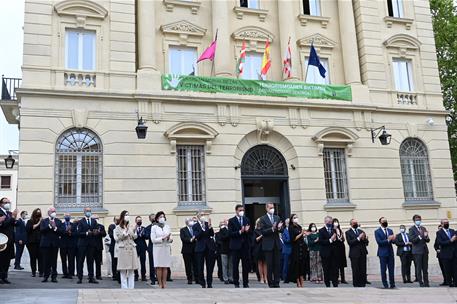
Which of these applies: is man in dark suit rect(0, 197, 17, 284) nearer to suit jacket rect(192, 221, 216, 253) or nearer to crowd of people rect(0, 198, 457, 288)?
crowd of people rect(0, 198, 457, 288)

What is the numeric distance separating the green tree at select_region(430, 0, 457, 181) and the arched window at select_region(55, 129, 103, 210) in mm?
19859

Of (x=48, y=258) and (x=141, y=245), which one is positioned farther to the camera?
(x=141, y=245)

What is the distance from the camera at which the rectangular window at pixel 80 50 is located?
54.4 feet

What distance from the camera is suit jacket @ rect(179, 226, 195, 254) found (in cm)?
1223

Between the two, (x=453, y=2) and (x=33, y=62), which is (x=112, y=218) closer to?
(x=33, y=62)

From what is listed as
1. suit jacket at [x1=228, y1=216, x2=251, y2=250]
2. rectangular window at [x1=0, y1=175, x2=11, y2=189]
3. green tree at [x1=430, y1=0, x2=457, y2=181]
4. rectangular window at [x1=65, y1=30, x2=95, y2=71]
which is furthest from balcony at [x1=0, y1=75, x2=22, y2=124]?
rectangular window at [x1=0, y1=175, x2=11, y2=189]

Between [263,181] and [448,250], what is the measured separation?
23.4 ft

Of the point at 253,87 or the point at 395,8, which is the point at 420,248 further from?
the point at 395,8

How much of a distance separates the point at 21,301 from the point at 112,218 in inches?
283

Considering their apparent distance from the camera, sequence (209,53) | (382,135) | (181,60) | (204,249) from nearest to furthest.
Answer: (204,249) → (209,53) → (382,135) → (181,60)

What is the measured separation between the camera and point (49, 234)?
12.4 m

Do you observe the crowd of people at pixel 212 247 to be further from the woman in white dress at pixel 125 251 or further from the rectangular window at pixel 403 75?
the rectangular window at pixel 403 75

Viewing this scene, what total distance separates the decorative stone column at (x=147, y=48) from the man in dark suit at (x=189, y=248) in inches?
240

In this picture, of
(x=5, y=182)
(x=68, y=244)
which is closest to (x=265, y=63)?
(x=68, y=244)
